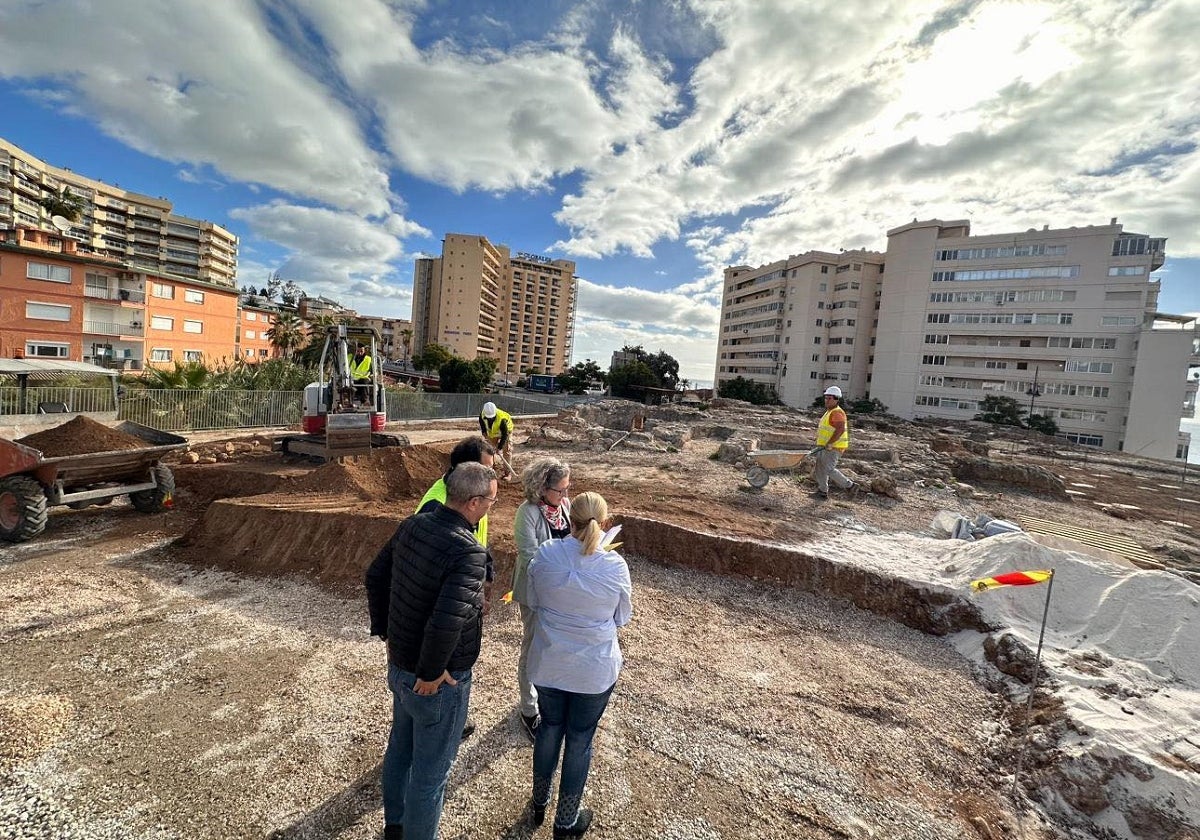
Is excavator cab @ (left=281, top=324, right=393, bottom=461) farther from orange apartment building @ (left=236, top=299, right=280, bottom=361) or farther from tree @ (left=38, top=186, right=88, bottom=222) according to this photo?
tree @ (left=38, top=186, right=88, bottom=222)

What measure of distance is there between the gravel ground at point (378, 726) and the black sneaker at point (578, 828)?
0.28 ft

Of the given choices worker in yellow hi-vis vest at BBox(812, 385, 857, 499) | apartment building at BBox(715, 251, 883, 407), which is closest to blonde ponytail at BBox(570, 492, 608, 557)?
worker in yellow hi-vis vest at BBox(812, 385, 857, 499)

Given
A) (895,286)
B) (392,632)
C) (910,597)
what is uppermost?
(895,286)

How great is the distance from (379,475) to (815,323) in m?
65.2

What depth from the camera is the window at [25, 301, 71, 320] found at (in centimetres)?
2616

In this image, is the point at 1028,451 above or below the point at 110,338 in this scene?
below

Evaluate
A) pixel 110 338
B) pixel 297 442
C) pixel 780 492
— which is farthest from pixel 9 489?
pixel 110 338

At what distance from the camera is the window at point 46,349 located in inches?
1049

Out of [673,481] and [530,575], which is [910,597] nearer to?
[530,575]

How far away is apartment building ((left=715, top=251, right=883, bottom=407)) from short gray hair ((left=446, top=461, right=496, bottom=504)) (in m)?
61.3

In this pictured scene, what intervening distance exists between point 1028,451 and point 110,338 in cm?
A: 5314

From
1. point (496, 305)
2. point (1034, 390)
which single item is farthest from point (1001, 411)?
point (496, 305)

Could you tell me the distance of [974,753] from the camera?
3.67 meters

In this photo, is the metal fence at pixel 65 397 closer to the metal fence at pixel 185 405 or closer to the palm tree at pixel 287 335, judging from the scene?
the metal fence at pixel 185 405
